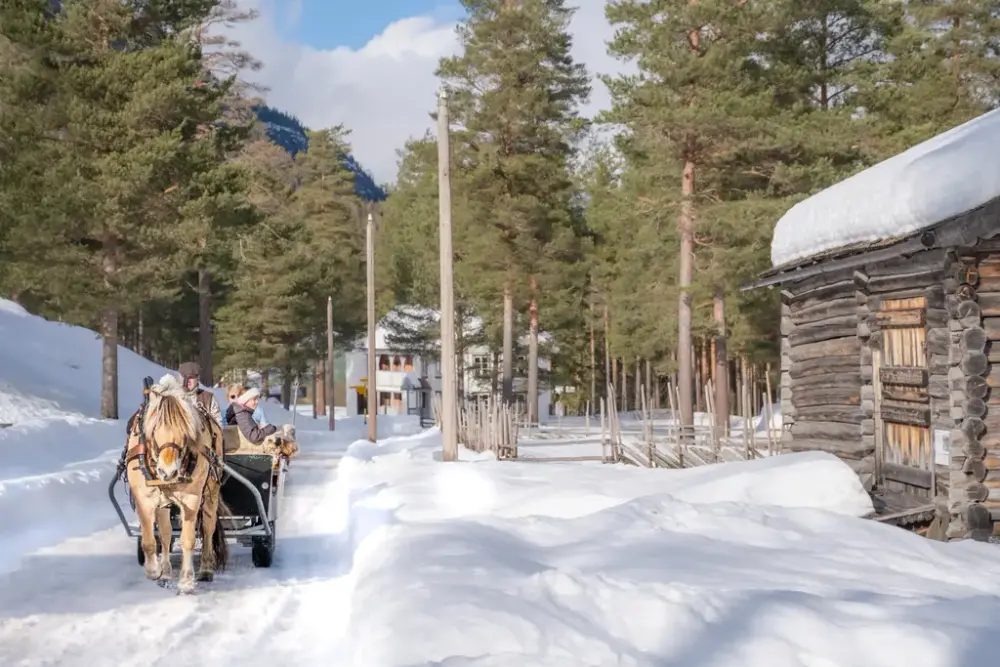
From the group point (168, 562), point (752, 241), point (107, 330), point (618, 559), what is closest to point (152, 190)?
point (107, 330)

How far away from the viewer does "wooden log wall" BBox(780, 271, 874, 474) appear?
1449 centimetres

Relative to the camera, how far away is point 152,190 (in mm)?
27703

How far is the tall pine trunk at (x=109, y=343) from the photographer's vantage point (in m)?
28.1

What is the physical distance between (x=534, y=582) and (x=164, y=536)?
361cm

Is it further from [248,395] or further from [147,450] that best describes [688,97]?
[147,450]

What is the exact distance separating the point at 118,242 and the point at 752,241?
18.9m

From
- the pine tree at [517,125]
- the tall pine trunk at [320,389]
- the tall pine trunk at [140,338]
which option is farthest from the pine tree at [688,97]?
the tall pine trunk at [140,338]

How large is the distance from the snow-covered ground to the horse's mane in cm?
148

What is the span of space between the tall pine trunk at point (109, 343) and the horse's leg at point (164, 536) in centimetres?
2056

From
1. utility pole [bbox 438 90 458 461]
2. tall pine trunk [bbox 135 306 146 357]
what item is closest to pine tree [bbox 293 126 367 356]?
tall pine trunk [bbox 135 306 146 357]

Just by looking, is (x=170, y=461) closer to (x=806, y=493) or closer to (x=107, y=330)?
(x=806, y=493)

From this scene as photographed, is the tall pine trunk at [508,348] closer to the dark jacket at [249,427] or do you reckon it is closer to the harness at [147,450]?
the dark jacket at [249,427]

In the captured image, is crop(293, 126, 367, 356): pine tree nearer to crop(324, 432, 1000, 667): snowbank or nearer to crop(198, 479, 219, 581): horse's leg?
crop(324, 432, 1000, 667): snowbank

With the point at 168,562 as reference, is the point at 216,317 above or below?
above
